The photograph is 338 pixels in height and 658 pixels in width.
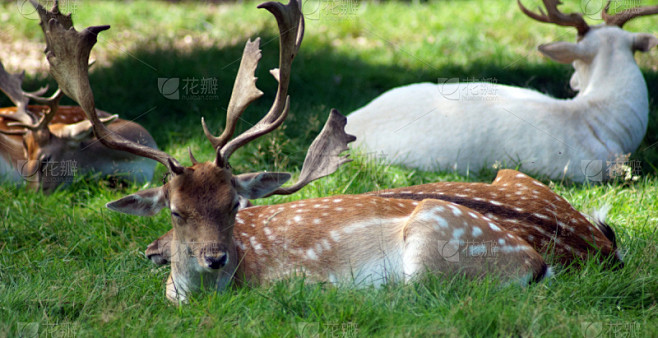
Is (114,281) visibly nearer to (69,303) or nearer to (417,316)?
(69,303)

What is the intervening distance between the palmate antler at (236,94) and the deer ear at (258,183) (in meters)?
0.12

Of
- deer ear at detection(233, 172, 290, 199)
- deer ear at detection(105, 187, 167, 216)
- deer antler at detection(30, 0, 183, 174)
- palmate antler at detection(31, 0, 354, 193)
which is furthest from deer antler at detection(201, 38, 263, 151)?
deer antler at detection(30, 0, 183, 174)

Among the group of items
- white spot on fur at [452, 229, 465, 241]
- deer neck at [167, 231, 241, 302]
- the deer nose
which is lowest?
deer neck at [167, 231, 241, 302]

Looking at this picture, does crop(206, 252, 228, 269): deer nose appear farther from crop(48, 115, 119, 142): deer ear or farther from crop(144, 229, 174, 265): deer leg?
crop(48, 115, 119, 142): deer ear

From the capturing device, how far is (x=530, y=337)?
9.36 ft

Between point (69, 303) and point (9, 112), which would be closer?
point (69, 303)

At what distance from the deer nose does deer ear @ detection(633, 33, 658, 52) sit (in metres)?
4.42

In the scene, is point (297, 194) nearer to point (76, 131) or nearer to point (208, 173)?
point (208, 173)

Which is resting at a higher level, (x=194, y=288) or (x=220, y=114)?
(x=194, y=288)

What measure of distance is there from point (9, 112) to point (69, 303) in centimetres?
324

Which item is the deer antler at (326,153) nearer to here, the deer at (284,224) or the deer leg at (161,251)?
the deer at (284,224)

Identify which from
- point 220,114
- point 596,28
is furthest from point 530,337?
point 220,114

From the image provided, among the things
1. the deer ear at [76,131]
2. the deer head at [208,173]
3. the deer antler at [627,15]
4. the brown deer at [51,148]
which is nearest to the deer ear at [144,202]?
the deer head at [208,173]

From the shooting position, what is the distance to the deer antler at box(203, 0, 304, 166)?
3639mm
